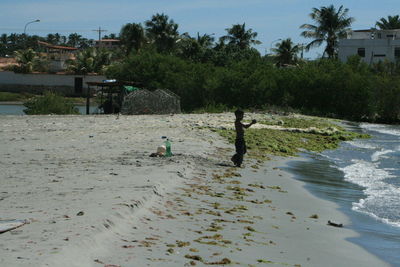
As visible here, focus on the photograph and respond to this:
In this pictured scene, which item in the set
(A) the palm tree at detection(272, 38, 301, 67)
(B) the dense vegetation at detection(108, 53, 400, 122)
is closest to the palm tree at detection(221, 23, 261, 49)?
(A) the palm tree at detection(272, 38, 301, 67)

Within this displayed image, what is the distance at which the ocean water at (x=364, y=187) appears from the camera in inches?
393

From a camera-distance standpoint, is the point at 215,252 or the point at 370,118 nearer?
the point at 215,252

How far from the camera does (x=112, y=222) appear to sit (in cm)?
777

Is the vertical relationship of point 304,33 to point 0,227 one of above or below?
above

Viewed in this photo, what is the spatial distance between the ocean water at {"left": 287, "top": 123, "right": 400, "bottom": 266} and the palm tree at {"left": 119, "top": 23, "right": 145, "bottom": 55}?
6293 centimetres

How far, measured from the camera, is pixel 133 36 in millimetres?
89000

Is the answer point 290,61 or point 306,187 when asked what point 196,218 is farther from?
point 290,61

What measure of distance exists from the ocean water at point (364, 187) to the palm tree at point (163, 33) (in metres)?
59.4

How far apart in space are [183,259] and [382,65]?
213 feet

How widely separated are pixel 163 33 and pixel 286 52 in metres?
18.7

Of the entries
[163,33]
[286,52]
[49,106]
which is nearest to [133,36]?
[163,33]

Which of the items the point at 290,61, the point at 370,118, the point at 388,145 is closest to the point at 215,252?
the point at 388,145

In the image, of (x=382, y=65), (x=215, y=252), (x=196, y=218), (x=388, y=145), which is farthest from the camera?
(x=382, y=65)

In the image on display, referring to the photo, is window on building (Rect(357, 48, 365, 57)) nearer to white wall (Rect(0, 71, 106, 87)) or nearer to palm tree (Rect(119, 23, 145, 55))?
palm tree (Rect(119, 23, 145, 55))
